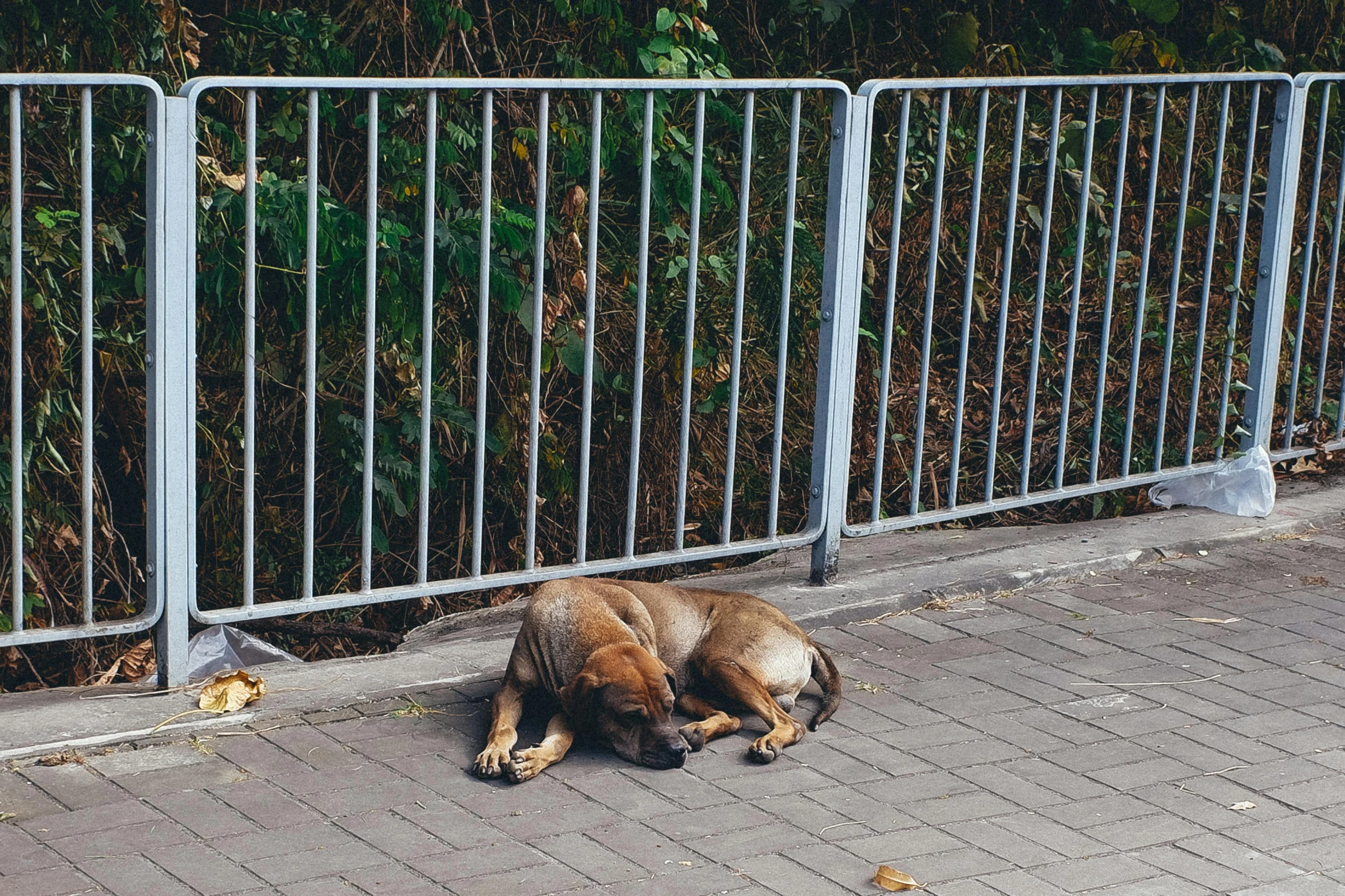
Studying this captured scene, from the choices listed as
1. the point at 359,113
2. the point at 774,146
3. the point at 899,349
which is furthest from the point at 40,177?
the point at 899,349

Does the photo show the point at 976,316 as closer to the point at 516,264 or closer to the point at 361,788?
the point at 516,264

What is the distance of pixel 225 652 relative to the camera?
18.7 ft

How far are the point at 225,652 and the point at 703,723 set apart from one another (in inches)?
67.6

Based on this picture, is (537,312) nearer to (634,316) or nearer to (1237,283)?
(634,316)

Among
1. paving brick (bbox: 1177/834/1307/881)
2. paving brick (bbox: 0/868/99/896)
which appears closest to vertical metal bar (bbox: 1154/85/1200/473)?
paving brick (bbox: 1177/834/1307/881)

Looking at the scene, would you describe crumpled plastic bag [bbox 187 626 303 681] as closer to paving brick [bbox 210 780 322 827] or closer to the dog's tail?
paving brick [bbox 210 780 322 827]

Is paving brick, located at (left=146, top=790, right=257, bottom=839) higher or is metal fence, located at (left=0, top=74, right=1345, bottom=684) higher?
metal fence, located at (left=0, top=74, right=1345, bottom=684)

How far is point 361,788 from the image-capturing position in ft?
15.3

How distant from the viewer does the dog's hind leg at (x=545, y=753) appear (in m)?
4.72

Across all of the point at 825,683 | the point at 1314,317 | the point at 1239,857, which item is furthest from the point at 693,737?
the point at 1314,317

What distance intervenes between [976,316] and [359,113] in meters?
3.60

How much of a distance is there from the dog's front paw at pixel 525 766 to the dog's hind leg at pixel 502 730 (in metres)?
0.02

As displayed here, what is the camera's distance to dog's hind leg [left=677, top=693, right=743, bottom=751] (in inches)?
197

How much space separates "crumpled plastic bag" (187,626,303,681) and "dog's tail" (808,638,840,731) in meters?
1.74
